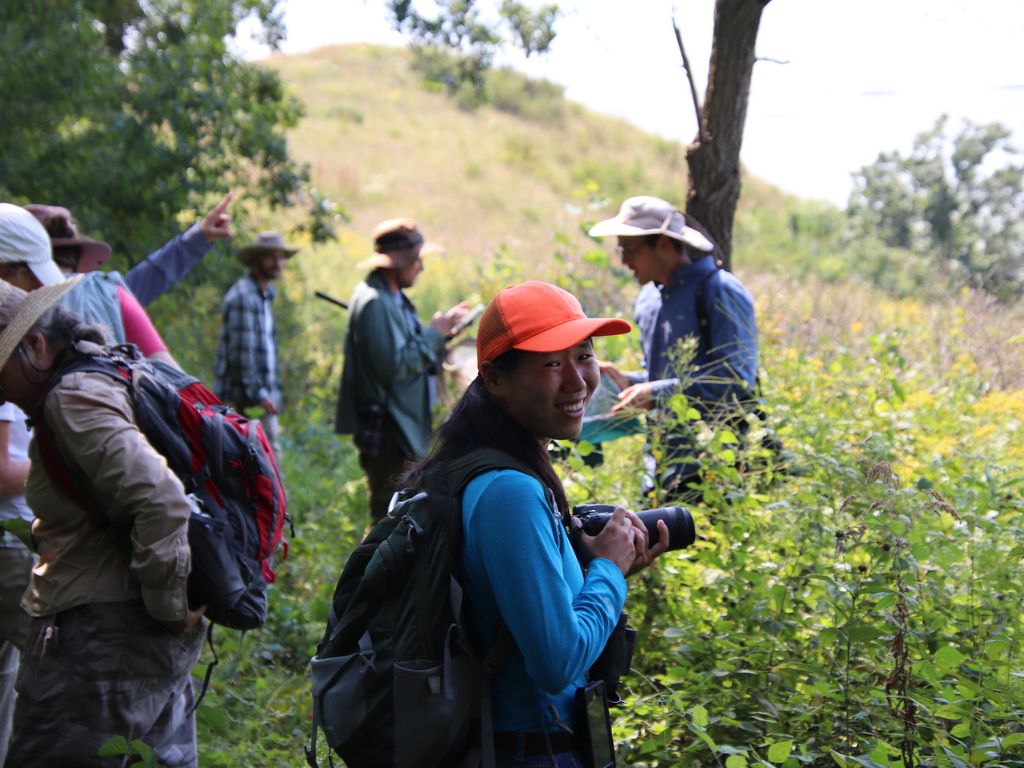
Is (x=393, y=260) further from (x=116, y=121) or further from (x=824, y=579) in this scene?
(x=824, y=579)

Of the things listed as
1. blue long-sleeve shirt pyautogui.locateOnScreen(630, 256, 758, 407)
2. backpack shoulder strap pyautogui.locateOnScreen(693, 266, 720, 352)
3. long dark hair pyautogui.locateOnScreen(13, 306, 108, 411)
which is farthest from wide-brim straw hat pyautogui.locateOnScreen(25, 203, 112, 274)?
backpack shoulder strap pyautogui.locateOnScreen(693, 266, 720, 352)

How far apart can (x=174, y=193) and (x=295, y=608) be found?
405cm

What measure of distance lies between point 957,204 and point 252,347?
28.6 ft

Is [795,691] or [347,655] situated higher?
[347,655]

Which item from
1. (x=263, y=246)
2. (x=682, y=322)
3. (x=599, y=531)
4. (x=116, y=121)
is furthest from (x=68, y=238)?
(x=116, y=121)

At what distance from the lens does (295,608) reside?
5.60m

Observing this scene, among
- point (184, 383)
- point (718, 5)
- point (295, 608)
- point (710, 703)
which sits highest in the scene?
point (718, 5)

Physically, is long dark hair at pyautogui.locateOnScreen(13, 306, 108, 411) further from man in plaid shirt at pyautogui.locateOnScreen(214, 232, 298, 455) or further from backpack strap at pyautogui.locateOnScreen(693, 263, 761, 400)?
man in plaid shirt at pyautogui.locateOnScreen(214, 232, 298, 455)

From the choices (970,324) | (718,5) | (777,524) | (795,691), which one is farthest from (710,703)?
Result: (970,324)

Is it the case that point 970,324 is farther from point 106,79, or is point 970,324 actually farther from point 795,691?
point 106,79

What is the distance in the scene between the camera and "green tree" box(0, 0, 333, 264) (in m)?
8.03

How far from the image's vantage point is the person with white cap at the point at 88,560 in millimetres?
2732

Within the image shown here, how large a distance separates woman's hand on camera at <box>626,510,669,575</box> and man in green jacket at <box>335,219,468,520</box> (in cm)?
379

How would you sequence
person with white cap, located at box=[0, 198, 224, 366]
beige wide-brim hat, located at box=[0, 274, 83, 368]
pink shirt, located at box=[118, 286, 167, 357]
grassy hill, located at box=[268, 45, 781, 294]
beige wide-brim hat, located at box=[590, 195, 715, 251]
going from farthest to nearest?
grassy hill, located at box=[268, 45, 781, 294] < beige wide-brim hat, located at box=[590, 195, 715, 251] < pink shirt, located at box=[118, 286, 167, 357] < person with white cap, located at box=[0, 198, 224, 366] < beige wide-brim hat, located at box=[0, 274, 83, 368]
